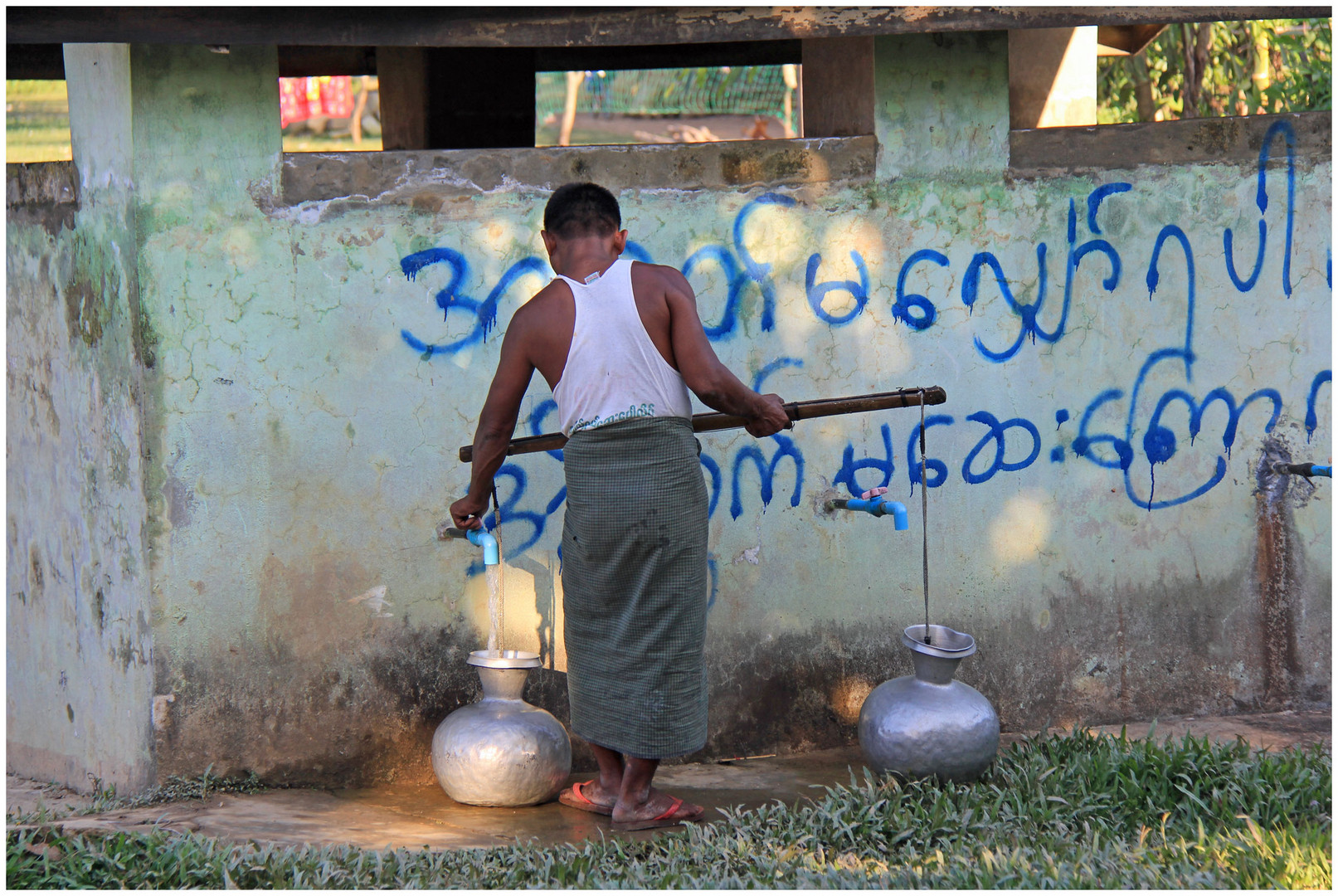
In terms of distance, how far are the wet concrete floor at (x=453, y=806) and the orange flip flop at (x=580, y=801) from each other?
0.02 m

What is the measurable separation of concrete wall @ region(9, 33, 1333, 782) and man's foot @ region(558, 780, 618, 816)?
489 millimetres

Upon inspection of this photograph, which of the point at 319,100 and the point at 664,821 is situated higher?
the point at 319,100

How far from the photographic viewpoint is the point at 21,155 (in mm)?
13352

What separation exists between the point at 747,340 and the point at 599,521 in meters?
0.93

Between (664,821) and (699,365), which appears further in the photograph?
(664,821)

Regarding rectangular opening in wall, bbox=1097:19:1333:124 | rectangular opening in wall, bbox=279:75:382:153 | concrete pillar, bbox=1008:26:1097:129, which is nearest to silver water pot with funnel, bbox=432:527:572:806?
concrete pillar, bbox=1008:26:1097:129

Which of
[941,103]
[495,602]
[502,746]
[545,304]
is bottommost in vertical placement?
[502,746]

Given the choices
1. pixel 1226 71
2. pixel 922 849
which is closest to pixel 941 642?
pixel 922 849

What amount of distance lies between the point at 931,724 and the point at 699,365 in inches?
45.6

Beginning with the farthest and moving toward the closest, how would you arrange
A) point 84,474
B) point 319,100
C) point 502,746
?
point 319,100 < point 84,474 < point 502,746

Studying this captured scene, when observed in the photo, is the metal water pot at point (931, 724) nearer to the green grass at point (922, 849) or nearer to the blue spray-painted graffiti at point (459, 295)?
the green grass at point (922, 849)

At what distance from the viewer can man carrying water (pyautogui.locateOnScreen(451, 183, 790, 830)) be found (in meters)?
3.38

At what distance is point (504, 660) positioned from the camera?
371 centimetres

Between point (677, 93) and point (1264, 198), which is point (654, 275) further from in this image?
point (677, 93)
